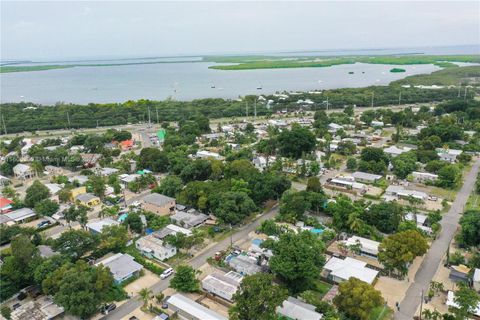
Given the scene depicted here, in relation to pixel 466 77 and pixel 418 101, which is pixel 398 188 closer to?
pixel 418 101

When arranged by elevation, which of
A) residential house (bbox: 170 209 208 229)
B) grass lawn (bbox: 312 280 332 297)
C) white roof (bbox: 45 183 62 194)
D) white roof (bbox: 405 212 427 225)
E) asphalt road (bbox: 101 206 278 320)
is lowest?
grass lawn (bbox: 312 280 332 297)

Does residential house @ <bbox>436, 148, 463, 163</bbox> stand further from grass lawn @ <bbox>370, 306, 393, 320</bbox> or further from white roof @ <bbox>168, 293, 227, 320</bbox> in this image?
white roof @ <bbox>168, 293, 227, 320</bbox>

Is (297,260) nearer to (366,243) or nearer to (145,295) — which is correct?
(366,243)

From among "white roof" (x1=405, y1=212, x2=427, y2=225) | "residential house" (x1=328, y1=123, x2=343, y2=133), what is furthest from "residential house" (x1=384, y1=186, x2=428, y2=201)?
"residential house" (x1=328, y1=123, x2=343, y2=133)

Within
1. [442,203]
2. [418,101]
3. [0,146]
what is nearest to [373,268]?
[442,203]

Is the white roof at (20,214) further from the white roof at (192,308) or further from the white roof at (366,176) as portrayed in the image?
the white roof at (366,176)

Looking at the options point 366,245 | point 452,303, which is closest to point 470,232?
point 366,245
